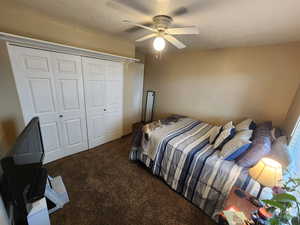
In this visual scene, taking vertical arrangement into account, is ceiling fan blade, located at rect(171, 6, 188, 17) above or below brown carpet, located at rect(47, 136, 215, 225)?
above

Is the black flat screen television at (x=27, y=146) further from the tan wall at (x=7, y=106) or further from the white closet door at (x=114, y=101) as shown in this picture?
the white closet door at (x=114, y=101)

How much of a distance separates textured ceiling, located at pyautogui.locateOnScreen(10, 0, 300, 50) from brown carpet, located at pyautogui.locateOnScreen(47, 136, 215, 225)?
2.30 m

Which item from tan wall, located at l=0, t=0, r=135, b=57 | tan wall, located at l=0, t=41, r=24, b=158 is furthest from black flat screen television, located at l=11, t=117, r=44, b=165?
tan wall, located at l=0, t=0, r=135, b=57

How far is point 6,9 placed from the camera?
1.53 metres

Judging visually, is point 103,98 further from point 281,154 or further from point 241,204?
point 281,154

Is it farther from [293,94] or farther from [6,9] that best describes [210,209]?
[6,9]

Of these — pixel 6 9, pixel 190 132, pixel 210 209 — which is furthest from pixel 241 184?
pixel 6 9

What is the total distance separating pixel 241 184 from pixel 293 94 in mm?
1892

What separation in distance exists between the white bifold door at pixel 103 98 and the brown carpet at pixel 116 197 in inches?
24.5

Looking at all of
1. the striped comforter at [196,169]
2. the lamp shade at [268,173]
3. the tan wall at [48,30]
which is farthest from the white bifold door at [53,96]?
the lamp shade at [268,173]

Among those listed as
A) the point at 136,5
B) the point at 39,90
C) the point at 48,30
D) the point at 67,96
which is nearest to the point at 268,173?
the point at 136,5

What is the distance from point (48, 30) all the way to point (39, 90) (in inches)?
35.7

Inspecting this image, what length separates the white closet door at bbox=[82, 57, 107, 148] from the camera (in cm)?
233

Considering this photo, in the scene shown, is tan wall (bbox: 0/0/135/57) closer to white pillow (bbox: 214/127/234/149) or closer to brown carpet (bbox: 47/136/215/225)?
brown carpet (bbox: 47/136/215/225)
